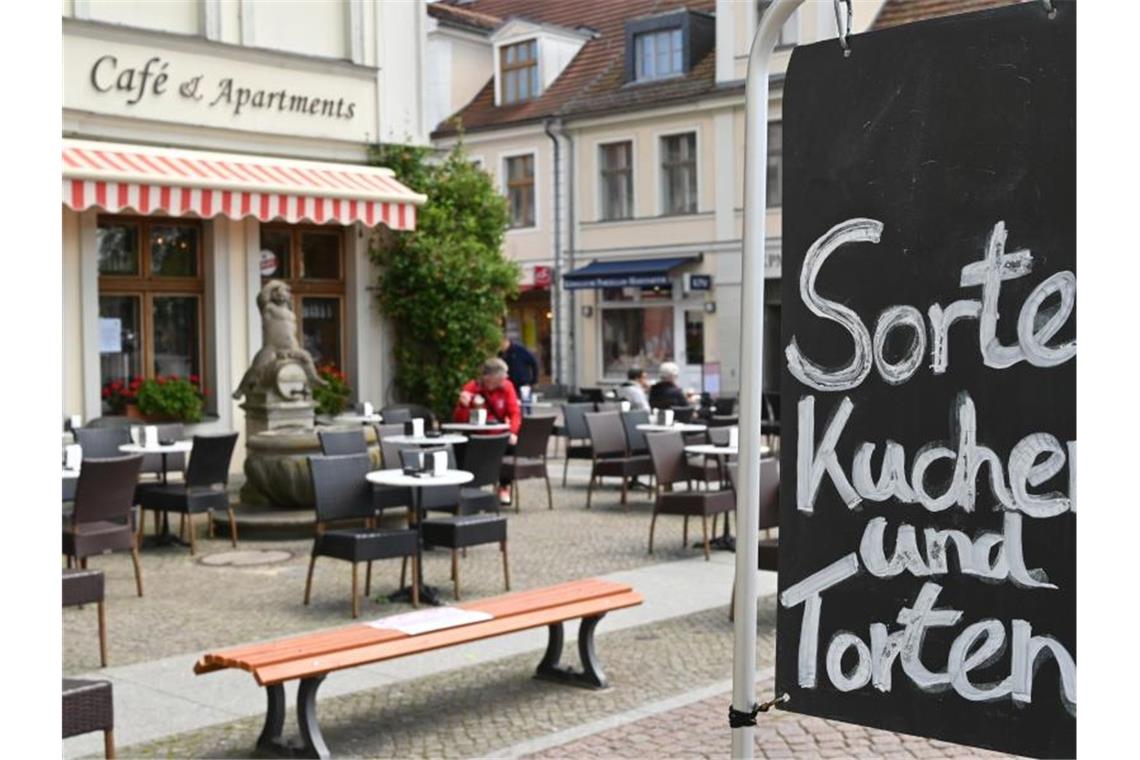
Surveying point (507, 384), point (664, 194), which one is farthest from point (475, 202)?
point (664, 194)

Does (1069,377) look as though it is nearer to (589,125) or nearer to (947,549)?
(947,549)

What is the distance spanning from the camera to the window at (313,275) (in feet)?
49.3

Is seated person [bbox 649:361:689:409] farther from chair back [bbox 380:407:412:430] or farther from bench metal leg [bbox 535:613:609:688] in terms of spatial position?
bench metal leg [bbox 535:613:609:688]

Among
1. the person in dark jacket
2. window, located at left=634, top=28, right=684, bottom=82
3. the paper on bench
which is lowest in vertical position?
the paper on bench

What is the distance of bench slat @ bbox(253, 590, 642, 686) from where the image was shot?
4.70 meters

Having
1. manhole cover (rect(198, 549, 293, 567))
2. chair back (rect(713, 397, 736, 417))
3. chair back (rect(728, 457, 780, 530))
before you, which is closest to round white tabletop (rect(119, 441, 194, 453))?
manhole cover (rect(198, 549, 293, 567))

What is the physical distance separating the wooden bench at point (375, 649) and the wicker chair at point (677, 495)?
2.75 meters

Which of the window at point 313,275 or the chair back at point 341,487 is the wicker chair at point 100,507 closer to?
the chair back at point 341,487

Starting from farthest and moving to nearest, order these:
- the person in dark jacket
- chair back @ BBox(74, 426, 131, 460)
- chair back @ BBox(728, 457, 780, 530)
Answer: the person in dark jacket
chair back @ BBox(74, 426, 131, 460)
chair back @ BBox(728, 457, 780, 530)

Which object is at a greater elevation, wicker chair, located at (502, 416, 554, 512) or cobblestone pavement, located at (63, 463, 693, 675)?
wicker chair, located at (502, 416, 554, 512)

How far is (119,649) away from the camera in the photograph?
6.52 meters

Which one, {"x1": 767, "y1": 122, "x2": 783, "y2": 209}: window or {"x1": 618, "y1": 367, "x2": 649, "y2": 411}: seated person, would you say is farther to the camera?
{"x1": 618, "y1": 367, "x2": 649, "y2": 411}: seated person

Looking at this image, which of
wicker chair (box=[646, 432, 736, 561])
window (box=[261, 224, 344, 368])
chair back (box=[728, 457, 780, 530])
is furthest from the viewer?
window (box=[261, 224, 344, 368])

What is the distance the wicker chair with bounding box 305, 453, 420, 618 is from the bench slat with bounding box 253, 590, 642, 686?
5.55ft
